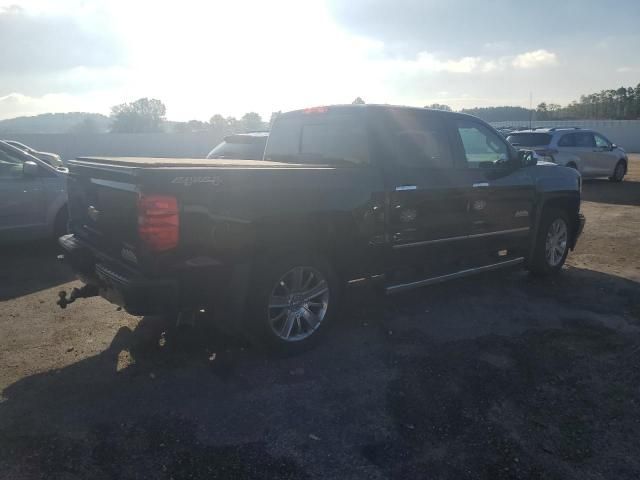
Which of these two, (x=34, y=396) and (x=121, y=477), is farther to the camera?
(x=34, y=396)

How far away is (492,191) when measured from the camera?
5578 mm

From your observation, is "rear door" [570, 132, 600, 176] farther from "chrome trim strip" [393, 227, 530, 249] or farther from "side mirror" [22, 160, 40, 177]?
"side mirror" [22, 160, 40, 177]

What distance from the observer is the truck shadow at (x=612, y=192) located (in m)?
13.7

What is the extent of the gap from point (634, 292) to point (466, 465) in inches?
167

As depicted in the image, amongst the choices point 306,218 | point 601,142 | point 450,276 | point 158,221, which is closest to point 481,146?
point 450,276

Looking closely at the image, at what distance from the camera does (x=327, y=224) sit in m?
4.23

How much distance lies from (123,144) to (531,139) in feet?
91.9

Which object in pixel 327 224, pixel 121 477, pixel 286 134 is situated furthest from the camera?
pixel 286 134

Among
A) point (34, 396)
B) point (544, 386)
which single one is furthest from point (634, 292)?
point (34, 396)

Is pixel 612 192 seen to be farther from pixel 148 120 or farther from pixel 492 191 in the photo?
pixel 148 120

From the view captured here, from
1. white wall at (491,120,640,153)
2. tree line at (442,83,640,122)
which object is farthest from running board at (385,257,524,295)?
tree line at (442,83,640,122)

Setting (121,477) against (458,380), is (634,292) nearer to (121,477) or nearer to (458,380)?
(458,380)

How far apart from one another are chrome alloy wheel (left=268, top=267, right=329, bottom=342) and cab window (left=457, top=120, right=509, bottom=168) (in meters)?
2.23

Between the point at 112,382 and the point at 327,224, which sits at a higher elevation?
the point at 327,224
